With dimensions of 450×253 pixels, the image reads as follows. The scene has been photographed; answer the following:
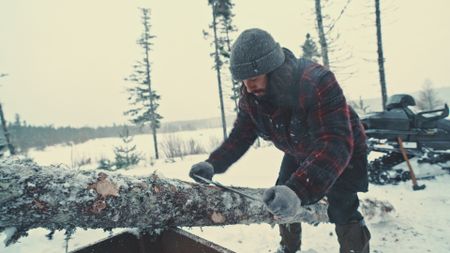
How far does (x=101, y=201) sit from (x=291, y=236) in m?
2.34

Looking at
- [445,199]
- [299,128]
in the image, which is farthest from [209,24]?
[299,128]

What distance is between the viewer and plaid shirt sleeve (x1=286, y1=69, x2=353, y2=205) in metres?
1.91

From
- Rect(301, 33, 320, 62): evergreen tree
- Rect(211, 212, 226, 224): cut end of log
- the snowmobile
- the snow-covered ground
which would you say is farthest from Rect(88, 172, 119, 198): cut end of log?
Rect(301, 33, 320, 62): evergreen tree

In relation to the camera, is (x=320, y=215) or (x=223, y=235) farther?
(x=223, y=235)

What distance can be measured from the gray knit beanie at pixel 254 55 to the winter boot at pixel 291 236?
199 centimetres

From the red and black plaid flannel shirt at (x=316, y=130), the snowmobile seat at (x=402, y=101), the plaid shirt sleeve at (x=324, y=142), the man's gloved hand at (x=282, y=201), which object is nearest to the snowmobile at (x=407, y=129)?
the snowmobile seat at (x=402, y=101)

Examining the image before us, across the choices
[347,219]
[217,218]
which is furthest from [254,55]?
[347,219]

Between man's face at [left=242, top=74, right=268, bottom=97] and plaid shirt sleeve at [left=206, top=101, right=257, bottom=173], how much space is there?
0.58 metres

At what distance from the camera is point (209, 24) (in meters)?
23.2

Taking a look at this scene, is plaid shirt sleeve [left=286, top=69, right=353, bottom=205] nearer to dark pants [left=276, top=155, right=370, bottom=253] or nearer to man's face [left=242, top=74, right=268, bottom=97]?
man's face [left=242, top=74, right=268, bottom=97]

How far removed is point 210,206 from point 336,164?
2.97 feet

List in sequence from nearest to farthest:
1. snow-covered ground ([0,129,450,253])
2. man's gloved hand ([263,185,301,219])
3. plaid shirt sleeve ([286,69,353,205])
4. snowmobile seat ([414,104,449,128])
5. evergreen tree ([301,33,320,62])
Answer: man's gloved hand ([263,185,301,219])
plaid shirt sleeve ([286,69,353,205])
snow-covered ground ([0,129,450,253])
snowmobile seat ([414,104,449,128])
evergreen tree ([301,33,320,62])

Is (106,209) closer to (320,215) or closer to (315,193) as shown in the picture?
(315,193)

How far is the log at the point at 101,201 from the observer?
4.92ft
